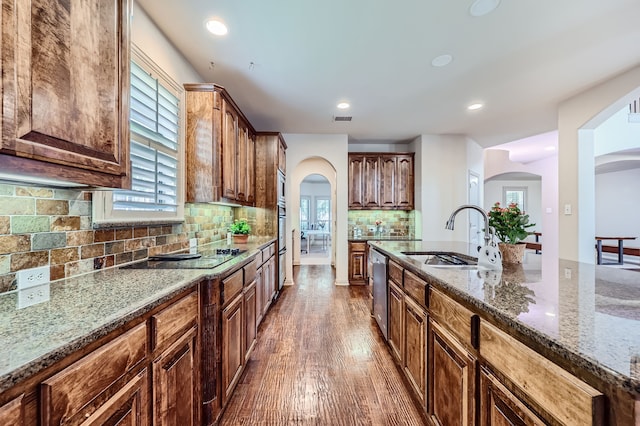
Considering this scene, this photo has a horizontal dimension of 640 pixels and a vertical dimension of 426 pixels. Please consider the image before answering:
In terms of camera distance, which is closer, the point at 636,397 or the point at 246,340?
the point at 636,397

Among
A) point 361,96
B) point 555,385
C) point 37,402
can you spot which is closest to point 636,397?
point 555,385

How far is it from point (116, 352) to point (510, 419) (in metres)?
1.32

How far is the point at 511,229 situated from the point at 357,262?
134 inches

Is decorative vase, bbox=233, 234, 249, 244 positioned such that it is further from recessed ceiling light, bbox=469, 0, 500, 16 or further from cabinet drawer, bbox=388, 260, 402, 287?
recessed ceiling light, bbox=469, 0, 500, 16

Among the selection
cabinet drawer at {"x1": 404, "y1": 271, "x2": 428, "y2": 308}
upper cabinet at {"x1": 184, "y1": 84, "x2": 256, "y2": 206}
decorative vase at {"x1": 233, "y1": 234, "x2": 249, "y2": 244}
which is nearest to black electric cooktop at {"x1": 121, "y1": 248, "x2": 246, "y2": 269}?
upper cabinet at {"x1": 184, "y1": 84, "x2": 256, "y2": 206}

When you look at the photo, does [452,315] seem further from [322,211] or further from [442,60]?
[322,211]

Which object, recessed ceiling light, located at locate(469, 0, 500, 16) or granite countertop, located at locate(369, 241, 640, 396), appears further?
recessed ceiling light, located at locate(469, 0, 500, 16)

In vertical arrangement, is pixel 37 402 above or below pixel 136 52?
below

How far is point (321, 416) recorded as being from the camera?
1764 millimetres

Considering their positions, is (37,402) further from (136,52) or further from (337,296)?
(337,296)

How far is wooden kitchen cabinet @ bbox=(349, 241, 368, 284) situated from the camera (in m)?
5.03

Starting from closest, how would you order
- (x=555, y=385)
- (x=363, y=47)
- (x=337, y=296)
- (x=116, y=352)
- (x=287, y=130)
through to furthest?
(x=555, y=385), (x=116, y=352), (x=363, y=47), (x=337, y=296), (x=287, y=130)

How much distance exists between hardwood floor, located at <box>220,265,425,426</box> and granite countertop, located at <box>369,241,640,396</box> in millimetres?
1013

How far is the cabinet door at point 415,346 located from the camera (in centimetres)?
164
